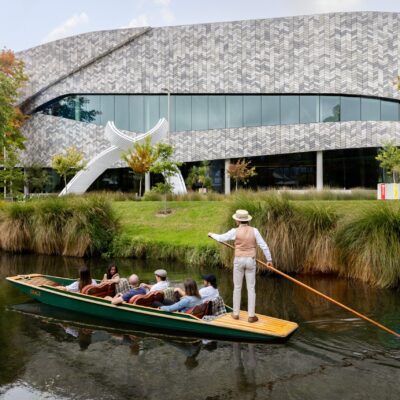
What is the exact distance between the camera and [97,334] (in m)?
→ 8.72

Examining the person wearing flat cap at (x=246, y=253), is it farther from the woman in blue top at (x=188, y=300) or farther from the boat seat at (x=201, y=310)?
the woman in blue top at (x=188, y=300)

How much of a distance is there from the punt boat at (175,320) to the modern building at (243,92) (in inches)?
1145

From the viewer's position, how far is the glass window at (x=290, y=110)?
39.0 metres

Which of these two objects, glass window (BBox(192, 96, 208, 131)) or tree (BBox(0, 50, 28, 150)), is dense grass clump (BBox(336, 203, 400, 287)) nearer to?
tree (BBox(0, 50, 28, 150))

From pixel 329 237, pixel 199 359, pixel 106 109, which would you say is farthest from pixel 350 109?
pixel 199 359

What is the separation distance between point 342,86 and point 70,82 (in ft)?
81.1

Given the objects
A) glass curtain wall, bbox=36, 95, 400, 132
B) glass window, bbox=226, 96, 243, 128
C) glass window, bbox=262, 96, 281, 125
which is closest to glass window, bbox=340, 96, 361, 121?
glass curtain wall, bbox=36, 95, 400, 132

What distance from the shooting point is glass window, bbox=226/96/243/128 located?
4025 centimetres

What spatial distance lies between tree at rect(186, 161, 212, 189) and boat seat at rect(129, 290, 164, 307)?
93.2 feet

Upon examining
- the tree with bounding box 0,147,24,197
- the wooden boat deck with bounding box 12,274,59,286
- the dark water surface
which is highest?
the tree with bounding box 0,147,24,197

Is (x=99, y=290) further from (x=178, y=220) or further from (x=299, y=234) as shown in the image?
(x=178, y=220)

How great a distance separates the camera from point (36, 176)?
4328 centimetres

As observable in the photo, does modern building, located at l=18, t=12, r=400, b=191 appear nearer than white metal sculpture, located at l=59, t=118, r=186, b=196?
No

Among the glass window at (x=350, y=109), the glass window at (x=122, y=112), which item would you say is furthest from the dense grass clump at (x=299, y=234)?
Result: the glass window at (x=122, y=112)
